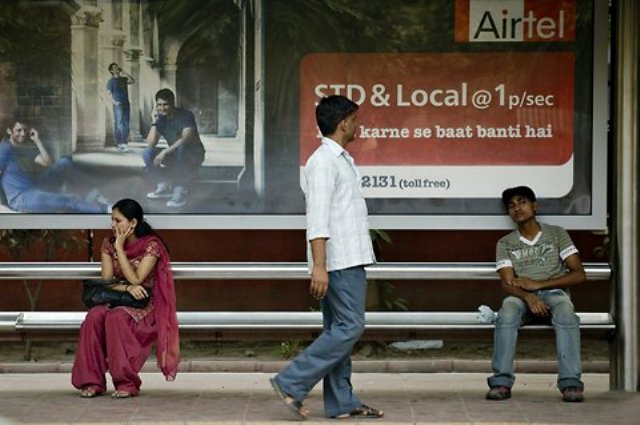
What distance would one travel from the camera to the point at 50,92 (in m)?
8.38

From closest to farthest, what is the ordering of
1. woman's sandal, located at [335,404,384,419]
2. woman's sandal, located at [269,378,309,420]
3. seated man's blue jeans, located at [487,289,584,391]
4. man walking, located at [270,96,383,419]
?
man walking, located at [270,96,383,419] < woman's sandal, located at [269,378,309,420] < woman's sandal, located at [335,404,384,419] < seated man's blue jeans, located at [487,289,584,391]

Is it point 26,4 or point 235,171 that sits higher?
point 26,4

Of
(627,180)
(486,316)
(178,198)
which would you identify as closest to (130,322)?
(178,198)

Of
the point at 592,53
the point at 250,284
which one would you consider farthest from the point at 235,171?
the point at 250,284

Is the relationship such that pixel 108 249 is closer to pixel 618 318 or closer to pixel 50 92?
pixel 50 92

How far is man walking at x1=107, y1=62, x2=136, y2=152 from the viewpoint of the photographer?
8.35 m

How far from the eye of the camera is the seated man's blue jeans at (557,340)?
7.88 meters

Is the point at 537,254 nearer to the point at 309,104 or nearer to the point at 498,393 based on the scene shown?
the point at 498,393

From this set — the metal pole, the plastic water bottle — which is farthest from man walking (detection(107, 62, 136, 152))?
the metal pole

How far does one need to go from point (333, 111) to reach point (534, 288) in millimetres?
1689

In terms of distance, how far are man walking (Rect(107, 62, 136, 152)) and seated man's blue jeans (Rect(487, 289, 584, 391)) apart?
2.41 m

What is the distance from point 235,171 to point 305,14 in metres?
0.99

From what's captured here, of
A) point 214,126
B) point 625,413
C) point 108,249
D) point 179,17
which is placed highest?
point 179,17

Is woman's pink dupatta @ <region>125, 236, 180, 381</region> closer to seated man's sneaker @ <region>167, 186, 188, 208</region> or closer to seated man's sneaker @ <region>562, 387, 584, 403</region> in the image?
seated man's sneaker @ <region>167, 186, 188, 208</region>
